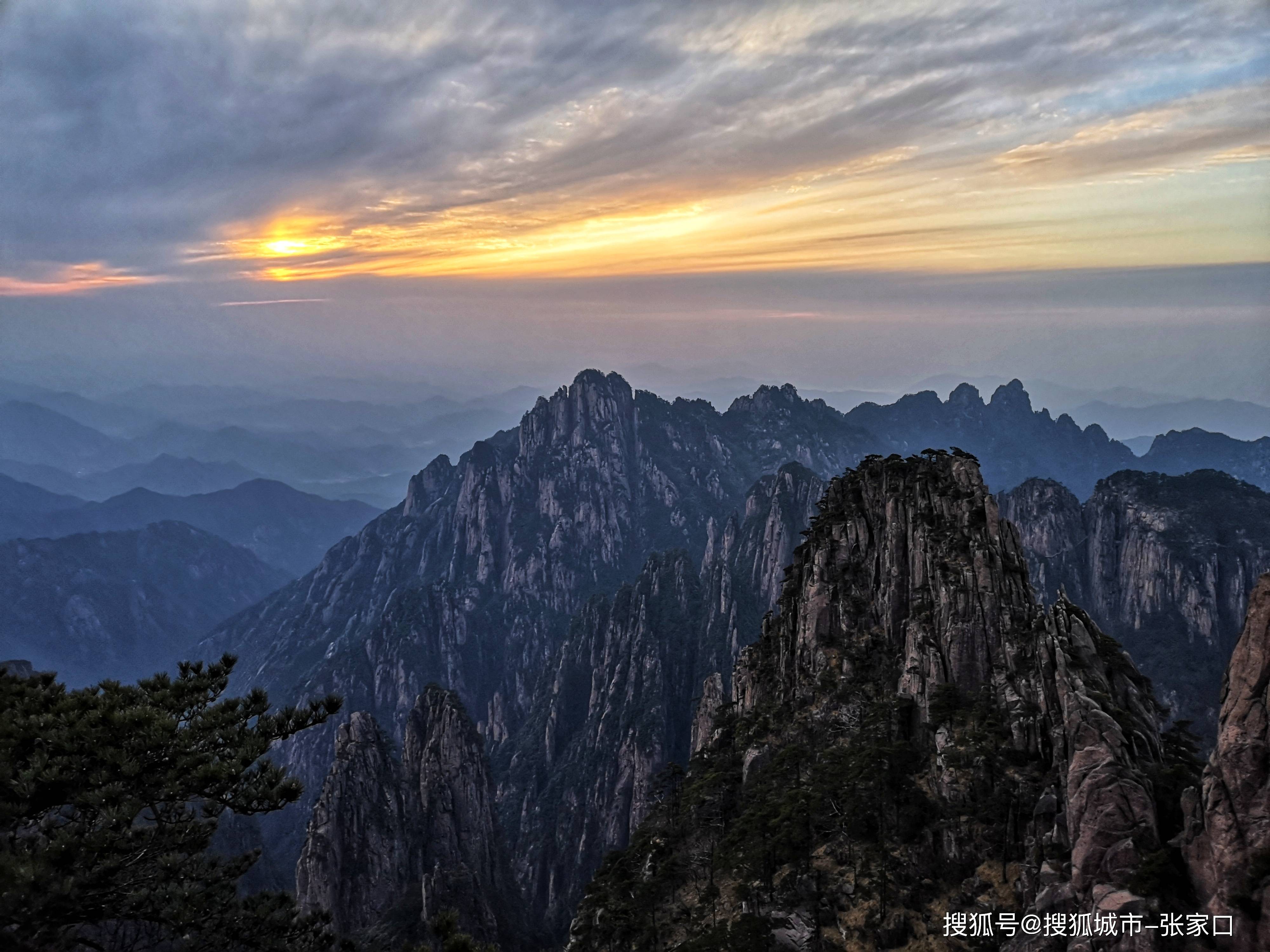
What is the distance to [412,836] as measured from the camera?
116 meters

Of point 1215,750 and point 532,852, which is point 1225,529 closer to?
point 532,852

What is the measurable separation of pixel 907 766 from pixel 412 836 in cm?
9161

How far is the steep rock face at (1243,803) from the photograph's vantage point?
24391 mm

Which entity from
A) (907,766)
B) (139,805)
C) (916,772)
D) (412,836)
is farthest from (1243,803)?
(412,836)

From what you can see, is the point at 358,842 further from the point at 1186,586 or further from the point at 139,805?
the point at 1186,586

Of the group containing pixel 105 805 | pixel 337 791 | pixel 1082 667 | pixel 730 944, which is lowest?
pixel 337 791

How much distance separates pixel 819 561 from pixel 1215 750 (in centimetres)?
4639

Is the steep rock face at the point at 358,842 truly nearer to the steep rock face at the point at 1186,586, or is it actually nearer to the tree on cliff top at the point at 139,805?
the tree on cliff top at the point at 139,805

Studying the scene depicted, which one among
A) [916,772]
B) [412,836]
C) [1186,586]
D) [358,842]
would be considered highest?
[916,772]

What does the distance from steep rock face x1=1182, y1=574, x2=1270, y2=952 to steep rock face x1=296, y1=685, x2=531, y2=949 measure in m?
88.8

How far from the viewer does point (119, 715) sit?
2245 cm

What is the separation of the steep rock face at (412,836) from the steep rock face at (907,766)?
47.3 metres

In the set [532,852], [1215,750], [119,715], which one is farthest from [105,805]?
[532,852]

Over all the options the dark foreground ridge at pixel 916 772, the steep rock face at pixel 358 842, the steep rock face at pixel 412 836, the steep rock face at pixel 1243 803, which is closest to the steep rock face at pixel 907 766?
the dark foreground ridge at pixel 916 772
